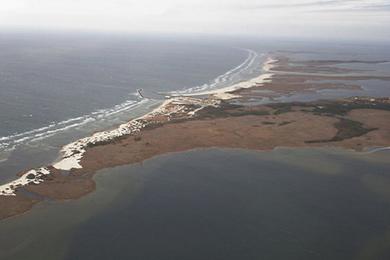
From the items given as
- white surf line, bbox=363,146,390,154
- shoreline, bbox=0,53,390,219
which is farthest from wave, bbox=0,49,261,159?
white surf line, bbox=363,146,390,154

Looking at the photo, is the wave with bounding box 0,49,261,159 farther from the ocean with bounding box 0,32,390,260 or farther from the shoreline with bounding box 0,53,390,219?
the shoreline with bounding box 0,53,390,219

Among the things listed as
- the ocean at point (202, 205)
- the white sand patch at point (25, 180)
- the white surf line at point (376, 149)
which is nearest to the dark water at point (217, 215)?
the ocean at point (202, 205)

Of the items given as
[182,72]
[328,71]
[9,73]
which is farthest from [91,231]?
[328,71]

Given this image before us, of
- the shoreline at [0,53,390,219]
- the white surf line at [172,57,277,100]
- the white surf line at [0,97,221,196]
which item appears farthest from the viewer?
the white surf line at [172,57,277,100]

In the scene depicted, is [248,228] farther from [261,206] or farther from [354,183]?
[354,183]

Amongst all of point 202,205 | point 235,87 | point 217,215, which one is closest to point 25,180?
point 202,205

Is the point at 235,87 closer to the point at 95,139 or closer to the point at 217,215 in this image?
the point at 95,139

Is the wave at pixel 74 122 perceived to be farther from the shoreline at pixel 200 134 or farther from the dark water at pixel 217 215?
the dark water at pixel 217 215
